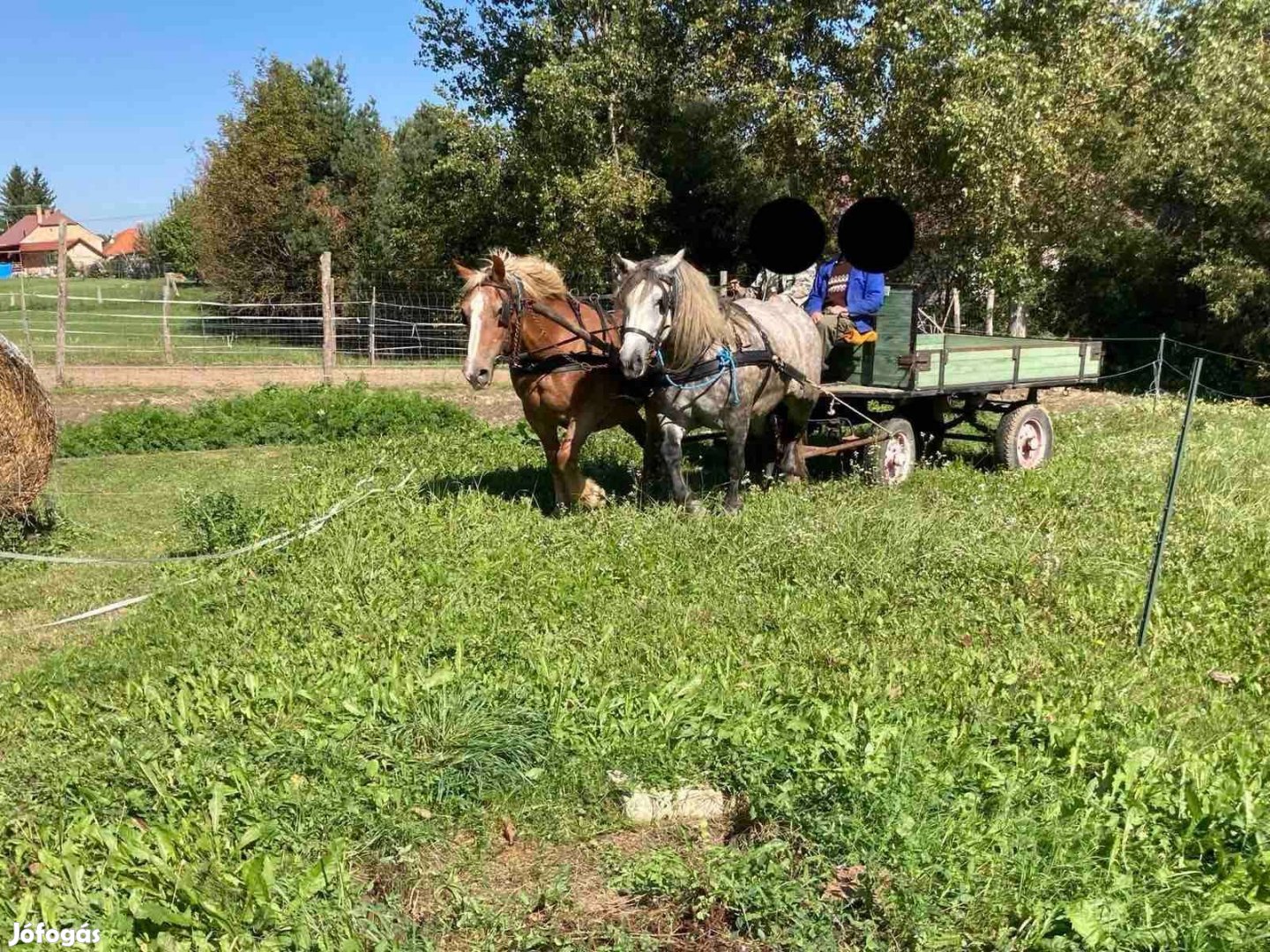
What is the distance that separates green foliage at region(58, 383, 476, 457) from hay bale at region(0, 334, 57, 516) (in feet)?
14.2

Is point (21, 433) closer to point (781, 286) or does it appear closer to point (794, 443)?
point (794, 443)

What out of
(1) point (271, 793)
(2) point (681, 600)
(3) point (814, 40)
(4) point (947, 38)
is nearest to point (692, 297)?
(2) point (681, 600)

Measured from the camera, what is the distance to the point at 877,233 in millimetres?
5156

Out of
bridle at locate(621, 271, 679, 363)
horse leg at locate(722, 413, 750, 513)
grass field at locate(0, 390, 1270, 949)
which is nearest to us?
grass field at locate(0, 390, 1270, 949)

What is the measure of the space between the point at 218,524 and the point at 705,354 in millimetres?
3778

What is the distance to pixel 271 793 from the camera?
11.2 feet

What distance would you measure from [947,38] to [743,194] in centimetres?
634

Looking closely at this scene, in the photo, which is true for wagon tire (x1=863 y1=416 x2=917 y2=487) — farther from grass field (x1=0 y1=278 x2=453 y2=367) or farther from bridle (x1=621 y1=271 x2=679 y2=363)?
grass field (x1=0 y1=278 x2=453 y2=367)

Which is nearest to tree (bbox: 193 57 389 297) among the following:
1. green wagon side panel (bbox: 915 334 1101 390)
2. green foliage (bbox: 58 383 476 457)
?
green foliage (bbox: 58 383 476 457)

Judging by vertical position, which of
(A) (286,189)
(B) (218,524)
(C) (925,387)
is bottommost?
(B) (218,524)

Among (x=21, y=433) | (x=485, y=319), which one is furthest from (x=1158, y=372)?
(x=21, y=433)

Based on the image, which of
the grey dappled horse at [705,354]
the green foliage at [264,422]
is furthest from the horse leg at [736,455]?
the green foliage at [264,422]

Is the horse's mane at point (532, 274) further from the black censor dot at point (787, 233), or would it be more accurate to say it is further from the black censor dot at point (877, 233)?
the black censor dot at point (877, 233)

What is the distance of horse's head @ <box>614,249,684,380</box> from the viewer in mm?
5906
